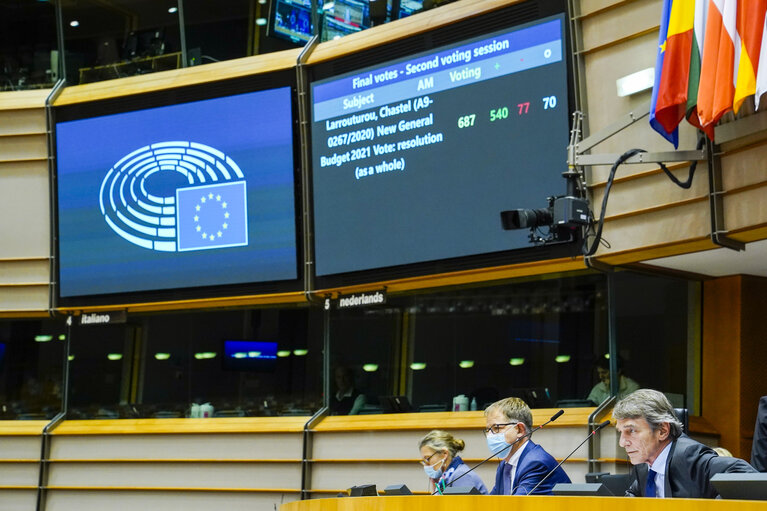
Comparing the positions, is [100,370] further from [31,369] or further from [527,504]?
[527,504]

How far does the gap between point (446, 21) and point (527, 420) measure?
487cm

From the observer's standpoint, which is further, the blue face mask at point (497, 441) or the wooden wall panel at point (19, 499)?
the wooden wall panel at point (19, 499)

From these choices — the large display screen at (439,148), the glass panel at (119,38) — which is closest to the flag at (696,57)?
the large display screen at (439,148)

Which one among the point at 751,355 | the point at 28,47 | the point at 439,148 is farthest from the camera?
the point at 28,47

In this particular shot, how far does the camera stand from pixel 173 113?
36.5 feet

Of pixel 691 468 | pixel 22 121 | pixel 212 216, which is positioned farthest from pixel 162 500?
pixel 691 468

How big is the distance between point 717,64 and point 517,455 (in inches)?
127

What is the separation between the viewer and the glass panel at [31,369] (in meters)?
12.1

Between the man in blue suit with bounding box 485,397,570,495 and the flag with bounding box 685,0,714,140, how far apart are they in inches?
108

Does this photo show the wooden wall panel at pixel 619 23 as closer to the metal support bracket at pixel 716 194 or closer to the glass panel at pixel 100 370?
the metal support bracket at pixel 716 194

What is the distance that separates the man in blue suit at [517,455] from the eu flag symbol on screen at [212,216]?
5.62 m

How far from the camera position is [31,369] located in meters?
12.3

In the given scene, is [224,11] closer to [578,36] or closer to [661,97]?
[578,36]

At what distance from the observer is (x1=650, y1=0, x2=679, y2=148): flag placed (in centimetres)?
745
